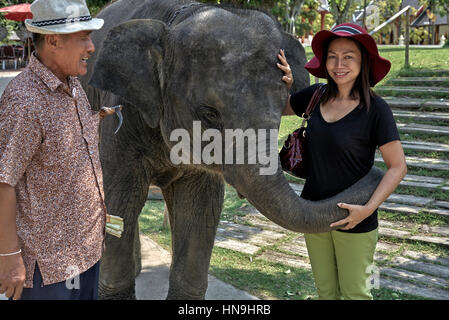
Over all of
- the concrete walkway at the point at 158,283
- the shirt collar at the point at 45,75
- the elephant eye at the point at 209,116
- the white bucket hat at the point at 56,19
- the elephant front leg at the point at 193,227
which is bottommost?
the concrete walkway at the point at 158,283

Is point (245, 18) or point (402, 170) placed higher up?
point (245, 18)

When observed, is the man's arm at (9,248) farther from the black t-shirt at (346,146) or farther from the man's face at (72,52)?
the black t-shirt at (346,146)

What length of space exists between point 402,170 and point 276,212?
0.65 m

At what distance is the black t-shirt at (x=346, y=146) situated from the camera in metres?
2.76

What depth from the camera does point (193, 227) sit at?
3.93m

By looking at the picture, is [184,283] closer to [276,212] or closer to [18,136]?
[276,212]

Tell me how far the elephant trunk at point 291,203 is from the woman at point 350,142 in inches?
1.6

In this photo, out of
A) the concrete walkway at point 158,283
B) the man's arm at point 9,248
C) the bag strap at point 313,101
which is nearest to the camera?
the man's arm at point 9,248

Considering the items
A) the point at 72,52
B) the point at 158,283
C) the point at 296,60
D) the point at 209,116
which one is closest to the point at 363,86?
the point at 296,60

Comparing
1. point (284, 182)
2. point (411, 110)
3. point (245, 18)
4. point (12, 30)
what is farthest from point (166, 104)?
point (12, 30)

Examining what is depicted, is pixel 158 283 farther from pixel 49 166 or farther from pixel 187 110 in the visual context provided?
pixel 49 166

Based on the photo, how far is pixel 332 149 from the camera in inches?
112

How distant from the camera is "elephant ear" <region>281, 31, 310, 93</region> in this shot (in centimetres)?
336

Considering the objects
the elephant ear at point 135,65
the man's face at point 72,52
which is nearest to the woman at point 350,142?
the elephant ear at point 135,65
